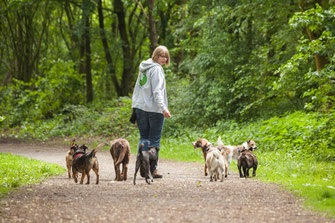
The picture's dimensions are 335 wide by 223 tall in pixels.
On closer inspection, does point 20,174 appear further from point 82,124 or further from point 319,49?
point 82,124

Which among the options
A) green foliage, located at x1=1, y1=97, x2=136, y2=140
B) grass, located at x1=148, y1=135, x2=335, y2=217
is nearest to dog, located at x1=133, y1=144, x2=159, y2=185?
grass, located at x1=148, y1=135, x2=335, y2=217

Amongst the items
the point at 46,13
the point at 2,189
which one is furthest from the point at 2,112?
the point at 2,189

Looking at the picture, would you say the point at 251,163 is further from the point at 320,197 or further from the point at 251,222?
the point at 251,222

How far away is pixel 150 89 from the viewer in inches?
309

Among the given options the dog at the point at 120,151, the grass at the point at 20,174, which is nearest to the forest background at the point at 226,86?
the grass at the point at 20,174

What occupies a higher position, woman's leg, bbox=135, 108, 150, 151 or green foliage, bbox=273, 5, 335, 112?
green foliage, bbox=273, 5, 335, 112

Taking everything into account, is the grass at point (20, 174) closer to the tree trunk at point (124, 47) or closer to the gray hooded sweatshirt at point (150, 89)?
the gray hooded sweatshirt at point (150, 89)

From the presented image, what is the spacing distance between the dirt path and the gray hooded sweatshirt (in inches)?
60.2

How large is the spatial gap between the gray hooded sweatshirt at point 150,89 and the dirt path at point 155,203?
1530 millimetres

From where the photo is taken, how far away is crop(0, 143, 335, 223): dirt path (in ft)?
15.5

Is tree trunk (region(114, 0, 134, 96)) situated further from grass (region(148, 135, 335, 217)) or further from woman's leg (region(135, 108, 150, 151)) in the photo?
woman's leg (region(135, 108, 150, 151))

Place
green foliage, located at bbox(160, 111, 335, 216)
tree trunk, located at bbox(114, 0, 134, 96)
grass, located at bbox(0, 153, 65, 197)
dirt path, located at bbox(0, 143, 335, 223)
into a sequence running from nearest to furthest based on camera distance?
dirt path, located at bbox(0, 143, 335, 223), green foliage, located at bbox(160, 111, 335, 216), grass, located at bbox(0, 153, 65, 197), tree trunk, located at bbox(114, 0, 134, 96)

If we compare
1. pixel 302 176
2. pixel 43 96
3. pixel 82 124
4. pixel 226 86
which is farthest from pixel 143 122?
pixel 43 96

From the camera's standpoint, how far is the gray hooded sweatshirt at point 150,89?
25.4 feet
